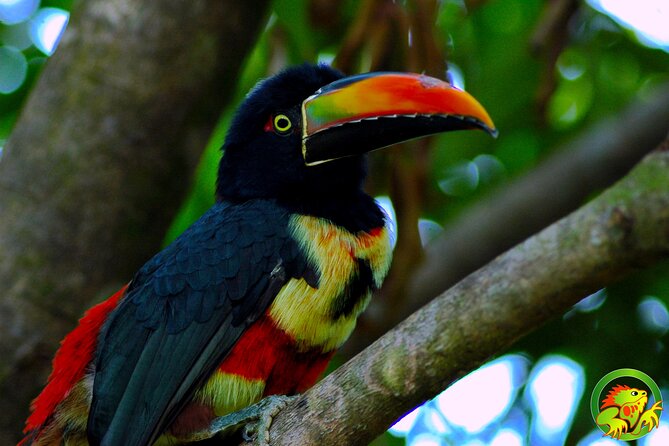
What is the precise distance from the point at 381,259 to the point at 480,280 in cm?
131

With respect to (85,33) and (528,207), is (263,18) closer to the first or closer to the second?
(85,33)

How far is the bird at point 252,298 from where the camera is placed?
10.1ft

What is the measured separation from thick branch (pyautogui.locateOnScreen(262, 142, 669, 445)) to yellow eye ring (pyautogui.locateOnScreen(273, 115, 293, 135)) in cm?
138

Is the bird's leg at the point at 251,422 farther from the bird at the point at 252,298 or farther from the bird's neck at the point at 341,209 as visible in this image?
the bird's neck at the point at 341,209

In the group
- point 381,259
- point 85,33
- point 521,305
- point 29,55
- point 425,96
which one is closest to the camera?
point 521,305

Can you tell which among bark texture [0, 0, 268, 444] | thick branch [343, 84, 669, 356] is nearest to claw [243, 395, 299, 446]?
bark texture [0, 0, 268, 444]

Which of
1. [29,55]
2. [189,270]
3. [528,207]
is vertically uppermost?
[29,55]

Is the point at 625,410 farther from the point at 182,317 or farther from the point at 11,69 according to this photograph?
the point at 11,69

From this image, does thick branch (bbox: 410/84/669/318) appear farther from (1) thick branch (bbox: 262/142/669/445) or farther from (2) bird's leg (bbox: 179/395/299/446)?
(1) thick branch (bbox: 262/142/669/445)

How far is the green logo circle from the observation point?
9.33ft

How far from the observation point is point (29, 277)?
3.82 metres

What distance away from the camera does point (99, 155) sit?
396 cm

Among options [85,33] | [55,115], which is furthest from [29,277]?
[85,33]

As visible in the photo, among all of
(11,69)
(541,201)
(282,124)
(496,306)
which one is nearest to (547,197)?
(541,201)
